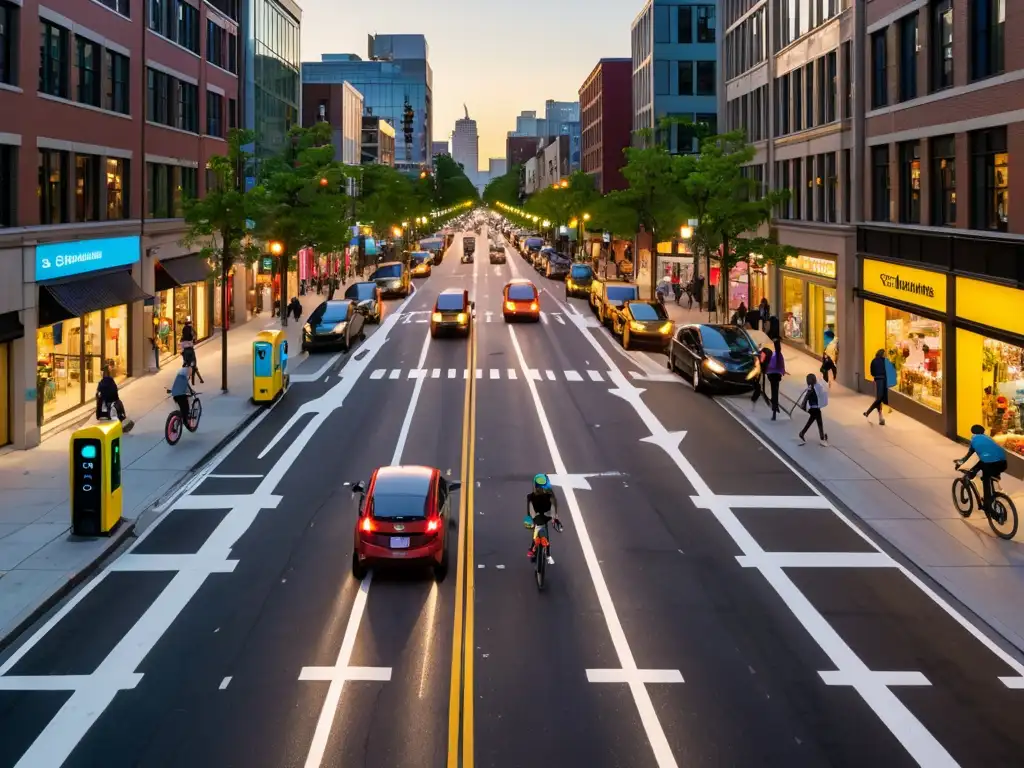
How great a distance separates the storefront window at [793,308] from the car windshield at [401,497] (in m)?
28.6

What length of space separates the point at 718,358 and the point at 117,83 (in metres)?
21.0

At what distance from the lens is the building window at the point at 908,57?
28.7 m

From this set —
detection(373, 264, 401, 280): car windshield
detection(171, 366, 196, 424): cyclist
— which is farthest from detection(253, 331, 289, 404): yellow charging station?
detection(373, 264, 401, 280): car windshield

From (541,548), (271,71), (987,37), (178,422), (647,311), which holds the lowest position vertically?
(541,548)

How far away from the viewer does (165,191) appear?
38531 millimetres

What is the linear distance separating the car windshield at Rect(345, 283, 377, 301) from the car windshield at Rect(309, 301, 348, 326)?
669 centimetres

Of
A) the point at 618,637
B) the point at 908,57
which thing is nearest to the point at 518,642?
the point at 618,637

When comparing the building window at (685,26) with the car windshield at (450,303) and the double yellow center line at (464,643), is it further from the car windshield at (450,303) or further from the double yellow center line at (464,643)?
the double yellow center line at (464,643)

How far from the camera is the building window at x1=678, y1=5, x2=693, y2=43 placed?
275 feet

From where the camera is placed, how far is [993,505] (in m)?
17.7

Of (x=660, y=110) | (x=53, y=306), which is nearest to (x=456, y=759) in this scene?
(x=53, y=306)

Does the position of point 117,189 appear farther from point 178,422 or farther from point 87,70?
point 178,422

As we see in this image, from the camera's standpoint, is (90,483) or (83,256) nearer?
(90,483)

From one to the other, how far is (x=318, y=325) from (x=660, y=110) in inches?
Answer: 2047
